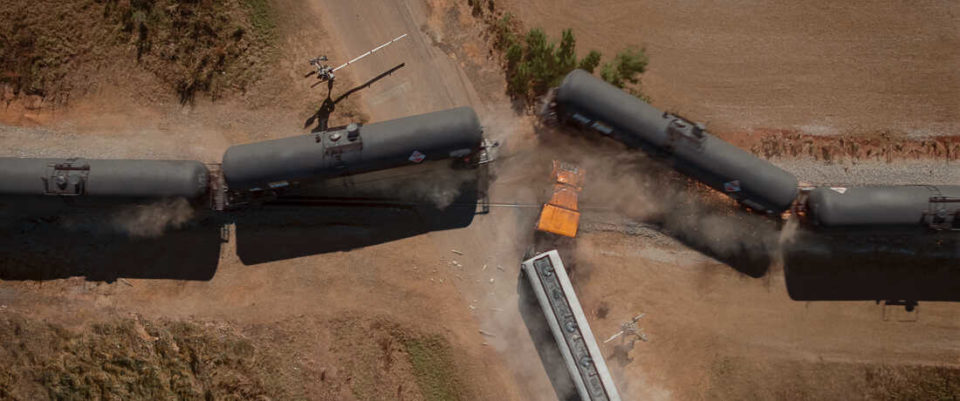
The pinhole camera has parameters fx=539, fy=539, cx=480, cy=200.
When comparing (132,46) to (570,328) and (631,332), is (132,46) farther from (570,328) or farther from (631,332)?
(631,332)

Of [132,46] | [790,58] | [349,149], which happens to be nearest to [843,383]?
[790,58]

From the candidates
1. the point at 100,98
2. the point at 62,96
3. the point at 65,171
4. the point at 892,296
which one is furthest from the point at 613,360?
the point at 62,96

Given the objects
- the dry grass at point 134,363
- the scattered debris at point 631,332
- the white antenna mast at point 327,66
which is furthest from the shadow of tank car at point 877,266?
the dry grass at point 134,363

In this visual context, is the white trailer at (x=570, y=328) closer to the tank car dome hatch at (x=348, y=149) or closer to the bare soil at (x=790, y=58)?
the tank car dome hatch at (x=348, y=149)

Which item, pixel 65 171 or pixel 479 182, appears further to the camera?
pixel 479 182

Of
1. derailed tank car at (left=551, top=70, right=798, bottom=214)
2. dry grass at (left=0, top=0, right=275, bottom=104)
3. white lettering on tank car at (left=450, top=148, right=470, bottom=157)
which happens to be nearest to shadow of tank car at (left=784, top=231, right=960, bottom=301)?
derailed tank car at (left=551, top=70, right=798, bottom=214)

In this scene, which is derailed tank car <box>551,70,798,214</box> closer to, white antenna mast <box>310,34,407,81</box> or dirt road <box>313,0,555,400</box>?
dirt road <box>313,0,555,400</box>

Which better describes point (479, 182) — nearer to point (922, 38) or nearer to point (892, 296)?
point (892, 296)
